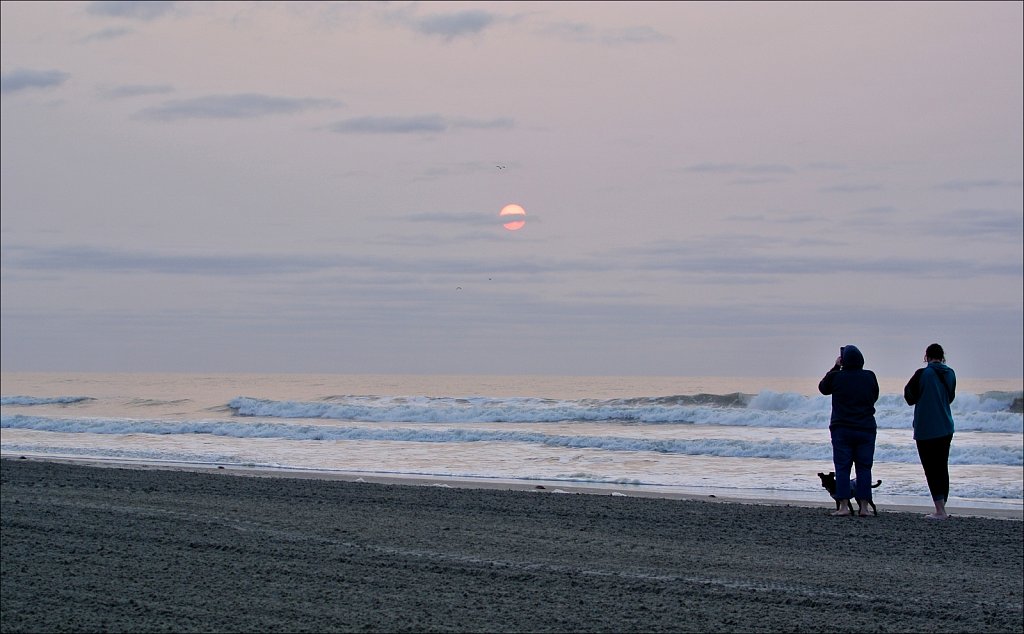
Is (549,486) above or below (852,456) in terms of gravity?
below

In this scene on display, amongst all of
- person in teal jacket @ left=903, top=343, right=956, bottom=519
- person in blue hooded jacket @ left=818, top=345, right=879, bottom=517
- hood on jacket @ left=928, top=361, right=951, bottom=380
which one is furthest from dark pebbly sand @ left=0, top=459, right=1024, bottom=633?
hood on jacket @ left=928, top=361, right=951, bottom=380

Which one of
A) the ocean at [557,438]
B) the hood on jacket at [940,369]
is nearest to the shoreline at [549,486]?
the ocean at [557,438]

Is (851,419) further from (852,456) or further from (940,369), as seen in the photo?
(940,369)

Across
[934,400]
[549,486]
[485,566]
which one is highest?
[934,400]

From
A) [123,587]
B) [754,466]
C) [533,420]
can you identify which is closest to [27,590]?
[123,587]

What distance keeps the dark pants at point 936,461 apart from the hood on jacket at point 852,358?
3.53ft

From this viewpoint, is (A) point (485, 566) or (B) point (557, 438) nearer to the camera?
(A) point (485, 566)

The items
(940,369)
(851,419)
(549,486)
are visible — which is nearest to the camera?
(940,369)

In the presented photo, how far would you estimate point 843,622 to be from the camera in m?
6.57

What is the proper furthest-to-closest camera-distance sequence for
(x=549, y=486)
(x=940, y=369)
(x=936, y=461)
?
(x=549, y=486) → (x=936, y=461) → (x=940, y=369)

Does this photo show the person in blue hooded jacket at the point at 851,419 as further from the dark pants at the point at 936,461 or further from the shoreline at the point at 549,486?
the shoreline at the point at 549,486

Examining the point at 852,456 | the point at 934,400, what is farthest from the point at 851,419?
the point at 934,400

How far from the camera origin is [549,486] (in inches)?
606

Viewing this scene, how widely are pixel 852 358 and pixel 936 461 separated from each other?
142 centimetres
